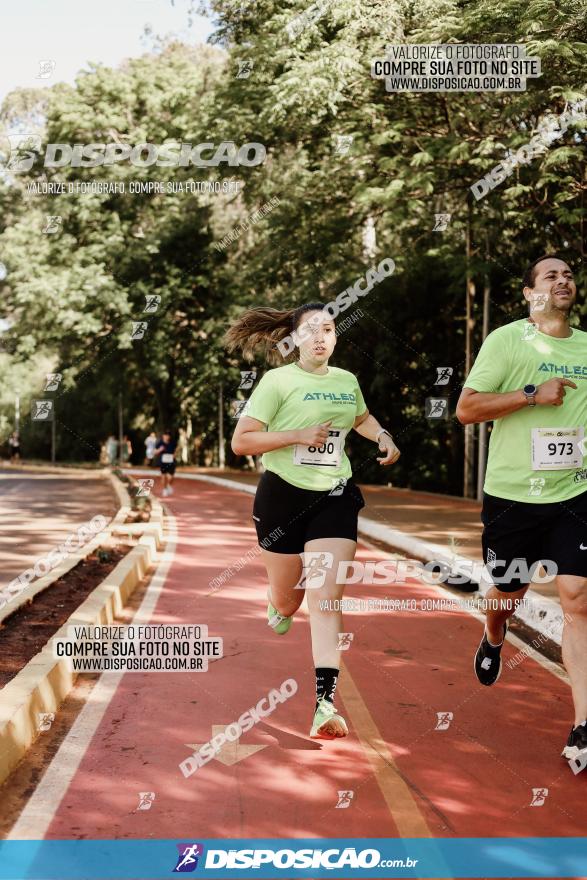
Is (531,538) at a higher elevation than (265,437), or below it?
below

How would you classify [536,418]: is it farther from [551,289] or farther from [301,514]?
[301,514]

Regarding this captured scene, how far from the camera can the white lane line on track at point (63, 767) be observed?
14.6 feet

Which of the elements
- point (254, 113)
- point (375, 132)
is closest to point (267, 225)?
point (254, 113)

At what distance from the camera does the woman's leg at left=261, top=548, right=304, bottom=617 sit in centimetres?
592

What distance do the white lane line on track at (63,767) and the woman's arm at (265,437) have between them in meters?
1.68

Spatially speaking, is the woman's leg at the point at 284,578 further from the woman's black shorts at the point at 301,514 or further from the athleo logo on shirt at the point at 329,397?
the athleo logo on shirt at the point at 329,397

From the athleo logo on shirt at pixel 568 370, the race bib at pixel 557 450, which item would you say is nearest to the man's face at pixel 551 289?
the athleo logo on shirt at pixel 568 370

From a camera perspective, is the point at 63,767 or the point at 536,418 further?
the point at 536,418

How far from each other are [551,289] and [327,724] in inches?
94.8

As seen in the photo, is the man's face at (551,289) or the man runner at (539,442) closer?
the man runner at (539,442)

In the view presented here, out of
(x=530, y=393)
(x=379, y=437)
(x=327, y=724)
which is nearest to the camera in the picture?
(x=530, y=393)

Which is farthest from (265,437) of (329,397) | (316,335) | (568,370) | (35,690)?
(35,690)

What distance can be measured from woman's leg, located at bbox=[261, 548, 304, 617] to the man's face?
179 centimetres

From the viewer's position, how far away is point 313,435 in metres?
5.43
